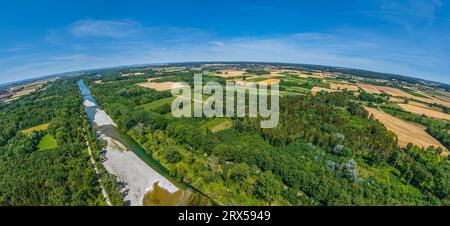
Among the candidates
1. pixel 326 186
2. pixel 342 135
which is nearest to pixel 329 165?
pixel 326 186

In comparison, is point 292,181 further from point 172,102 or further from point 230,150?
point 172,102

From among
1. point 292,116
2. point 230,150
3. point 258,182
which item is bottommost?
point 258,182

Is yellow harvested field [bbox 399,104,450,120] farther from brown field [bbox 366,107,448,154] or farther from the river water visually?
the river water

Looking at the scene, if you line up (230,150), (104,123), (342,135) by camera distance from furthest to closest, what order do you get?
(104,123) → (342,135) → (230,150)

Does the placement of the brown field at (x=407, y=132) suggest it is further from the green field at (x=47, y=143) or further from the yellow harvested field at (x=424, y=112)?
the green field at (x=47, y=143)

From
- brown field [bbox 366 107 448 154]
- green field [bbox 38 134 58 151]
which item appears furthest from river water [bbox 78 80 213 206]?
brown field [bbox 366 107 448 154]

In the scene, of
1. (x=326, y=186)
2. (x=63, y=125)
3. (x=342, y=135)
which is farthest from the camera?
(x=63, y=125)

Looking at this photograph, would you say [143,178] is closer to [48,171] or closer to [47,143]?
[48,171]
